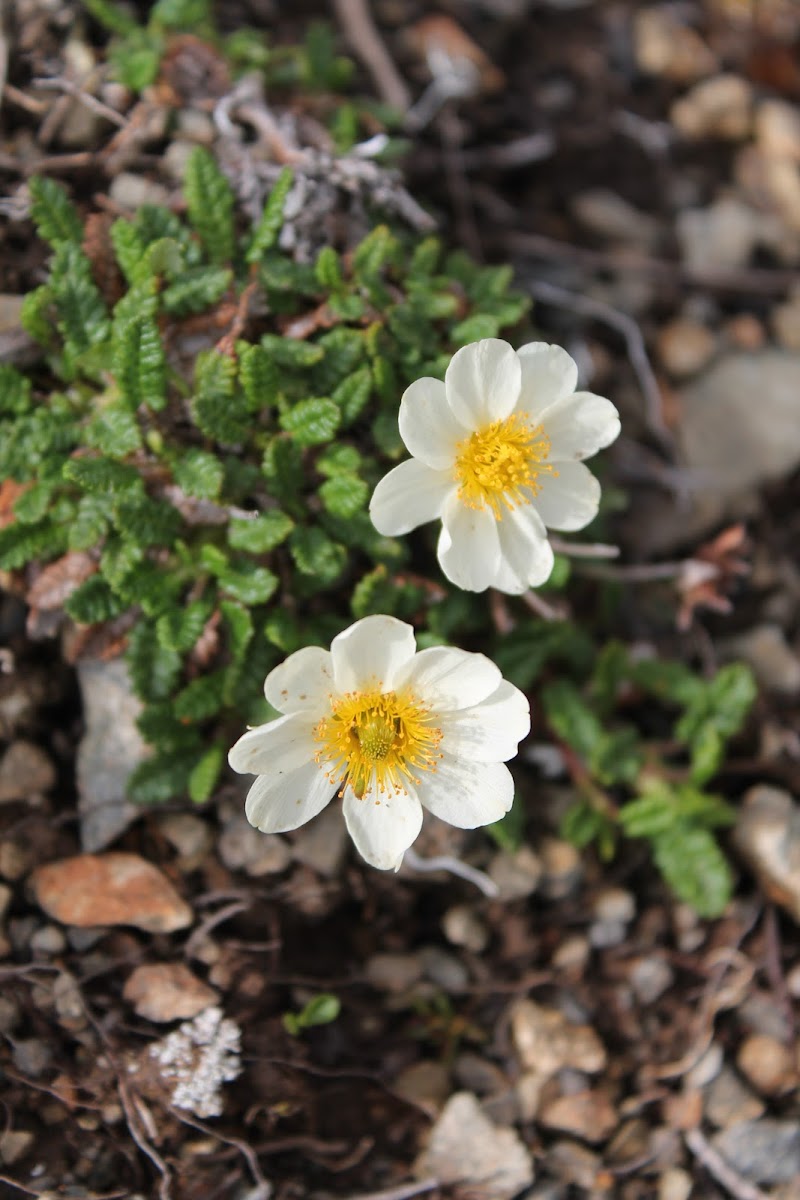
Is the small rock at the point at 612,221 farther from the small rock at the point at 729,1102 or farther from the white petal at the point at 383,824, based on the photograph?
the small rock at the point at 729,1102

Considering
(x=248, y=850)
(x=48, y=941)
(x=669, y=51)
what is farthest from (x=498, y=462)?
(x=669, y=51)

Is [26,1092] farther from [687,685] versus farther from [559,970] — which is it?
[687,685]

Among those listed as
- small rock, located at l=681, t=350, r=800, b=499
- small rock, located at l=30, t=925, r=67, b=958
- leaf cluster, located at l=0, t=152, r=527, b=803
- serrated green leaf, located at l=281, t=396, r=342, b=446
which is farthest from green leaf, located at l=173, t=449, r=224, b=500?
small rock, located at l=681, t=350, r=800, b=499

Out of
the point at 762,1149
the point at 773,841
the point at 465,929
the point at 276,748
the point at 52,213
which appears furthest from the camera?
the point at 773,841

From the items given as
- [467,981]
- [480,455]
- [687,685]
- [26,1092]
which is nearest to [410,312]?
[480,455]

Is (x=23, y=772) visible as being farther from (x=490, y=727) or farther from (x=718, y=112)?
(x=718, y=112)
